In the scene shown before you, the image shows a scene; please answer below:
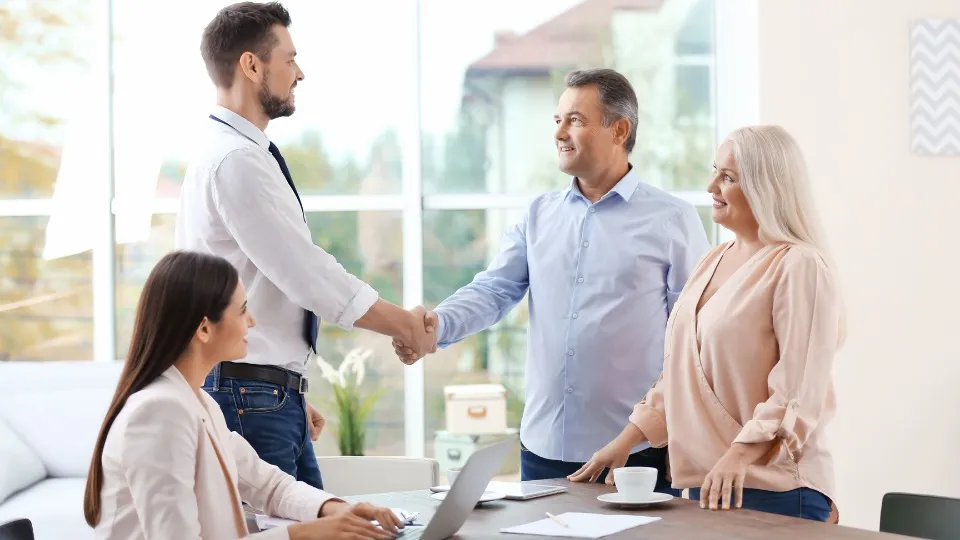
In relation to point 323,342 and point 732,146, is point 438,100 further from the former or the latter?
point 732,146

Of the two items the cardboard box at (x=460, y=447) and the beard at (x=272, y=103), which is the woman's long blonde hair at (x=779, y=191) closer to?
the beard at (x=272, y=103)

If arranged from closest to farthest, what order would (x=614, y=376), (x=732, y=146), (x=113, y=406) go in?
(x=113, y=406)
(x=732, y=146)
(x=614, y=376)

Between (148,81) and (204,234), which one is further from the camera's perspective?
(148,81)

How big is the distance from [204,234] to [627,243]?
1086mm

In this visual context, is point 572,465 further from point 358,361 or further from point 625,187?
point 358,361

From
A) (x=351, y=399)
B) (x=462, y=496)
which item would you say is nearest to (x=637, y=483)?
(x=462, y=496)

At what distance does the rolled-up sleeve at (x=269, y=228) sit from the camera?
7.70 ft

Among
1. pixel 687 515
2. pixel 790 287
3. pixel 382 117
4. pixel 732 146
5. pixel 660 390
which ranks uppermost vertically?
pixel 382 117

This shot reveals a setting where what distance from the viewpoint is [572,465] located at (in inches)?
108

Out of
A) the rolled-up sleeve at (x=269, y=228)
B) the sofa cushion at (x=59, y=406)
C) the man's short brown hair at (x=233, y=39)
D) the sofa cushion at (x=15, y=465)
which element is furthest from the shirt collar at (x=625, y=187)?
the sofa cushion at (x=15, y=465)

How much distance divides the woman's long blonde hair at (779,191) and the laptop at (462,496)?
2.41ft

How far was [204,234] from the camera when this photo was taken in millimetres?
2387

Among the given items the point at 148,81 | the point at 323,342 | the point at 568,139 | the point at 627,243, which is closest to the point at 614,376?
the point at 627,243

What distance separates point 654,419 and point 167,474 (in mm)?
1080
